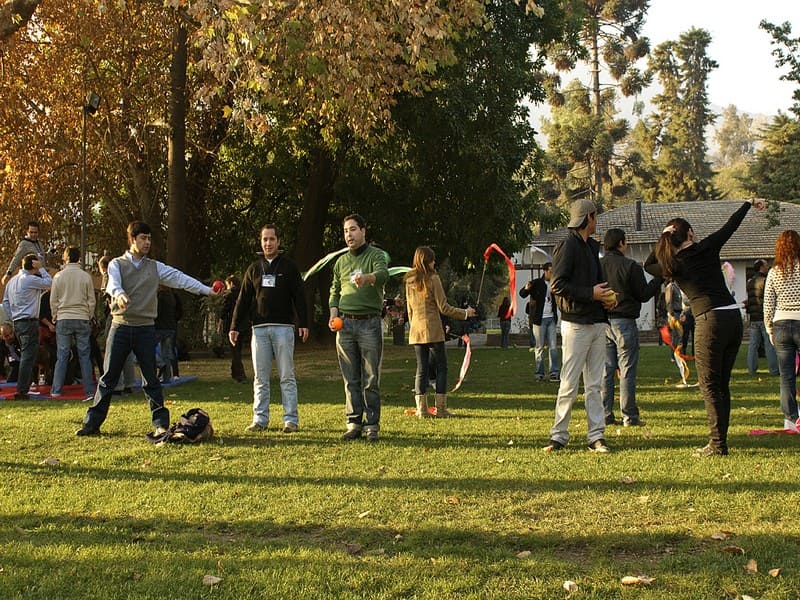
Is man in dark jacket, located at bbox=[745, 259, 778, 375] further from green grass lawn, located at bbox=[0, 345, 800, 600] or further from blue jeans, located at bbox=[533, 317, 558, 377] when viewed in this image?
green grass lawn, located at bbox=[0, 345, 800, 600]

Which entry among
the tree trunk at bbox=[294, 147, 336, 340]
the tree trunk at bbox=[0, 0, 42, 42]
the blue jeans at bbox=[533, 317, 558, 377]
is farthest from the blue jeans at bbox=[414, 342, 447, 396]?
the tree trunk at bbox=[294, 147, 336, 340]

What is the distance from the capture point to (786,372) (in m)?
9.09

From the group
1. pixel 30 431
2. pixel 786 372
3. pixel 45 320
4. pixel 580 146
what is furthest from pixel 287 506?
pixel 580 146

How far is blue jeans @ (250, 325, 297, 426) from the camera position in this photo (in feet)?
31.9

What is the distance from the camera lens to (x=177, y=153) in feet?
68.2

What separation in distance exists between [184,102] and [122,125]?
284 cm

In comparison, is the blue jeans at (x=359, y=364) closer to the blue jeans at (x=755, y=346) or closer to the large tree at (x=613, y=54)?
the blue jeans at (x=755, y=346)

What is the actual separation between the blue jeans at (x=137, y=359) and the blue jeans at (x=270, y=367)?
1038 mm

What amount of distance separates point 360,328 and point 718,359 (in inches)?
140

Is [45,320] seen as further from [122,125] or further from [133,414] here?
[122,125]

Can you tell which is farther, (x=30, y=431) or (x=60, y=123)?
(x=60, y=123)

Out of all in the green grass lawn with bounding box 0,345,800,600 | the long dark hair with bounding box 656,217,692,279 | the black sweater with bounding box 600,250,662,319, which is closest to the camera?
the green grass lawn with bounding box 0,345,800,600

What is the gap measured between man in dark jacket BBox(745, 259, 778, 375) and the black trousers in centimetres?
896

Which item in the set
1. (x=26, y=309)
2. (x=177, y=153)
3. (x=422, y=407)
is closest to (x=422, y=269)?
(x=422, y=407)
